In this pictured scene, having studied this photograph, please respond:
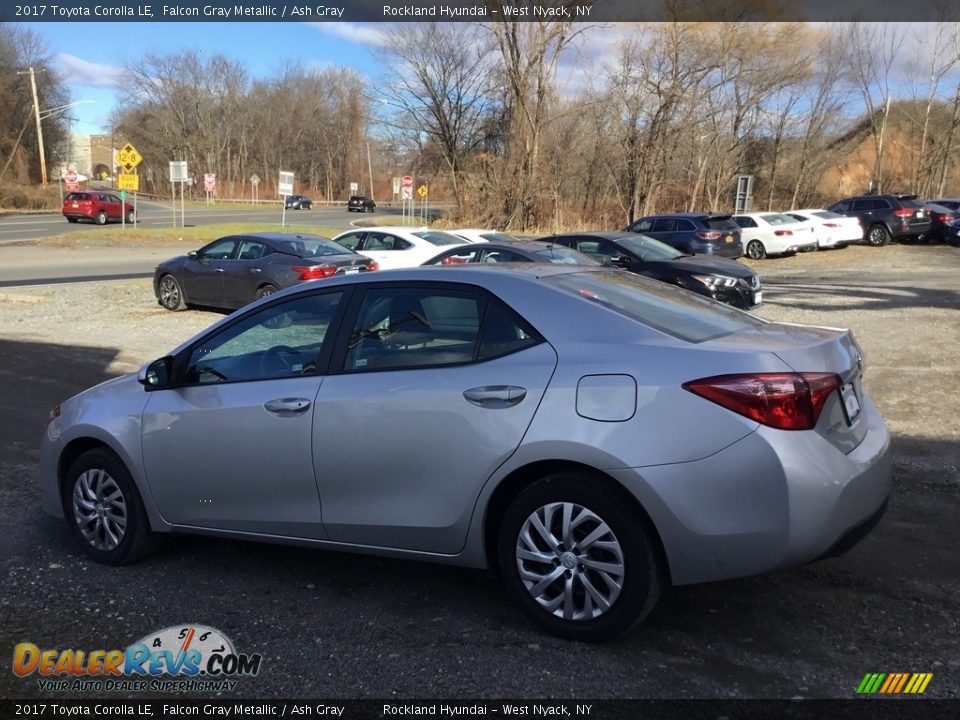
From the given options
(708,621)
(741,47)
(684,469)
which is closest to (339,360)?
(684,469)

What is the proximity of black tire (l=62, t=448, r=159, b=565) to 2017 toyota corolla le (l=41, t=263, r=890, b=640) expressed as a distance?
0.6 inches

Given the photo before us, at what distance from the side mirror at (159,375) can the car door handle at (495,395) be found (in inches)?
70.7

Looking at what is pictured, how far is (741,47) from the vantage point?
45219mm

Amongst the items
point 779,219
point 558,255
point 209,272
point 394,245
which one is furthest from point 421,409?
point 779,219

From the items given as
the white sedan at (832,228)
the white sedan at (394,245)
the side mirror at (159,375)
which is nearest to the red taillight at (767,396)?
the side mirror at (159,375)

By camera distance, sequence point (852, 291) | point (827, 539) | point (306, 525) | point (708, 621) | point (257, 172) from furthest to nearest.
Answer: point (257, 172)
point (852, 291)
point (306, 525)
point (708, 621)
point (827, 539)

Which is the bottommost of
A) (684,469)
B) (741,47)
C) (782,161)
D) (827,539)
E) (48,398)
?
(48,398)

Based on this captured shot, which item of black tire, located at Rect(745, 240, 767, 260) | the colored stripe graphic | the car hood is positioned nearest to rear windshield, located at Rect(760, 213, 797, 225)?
black tire, located at Rect(745, 240, 767, 260)

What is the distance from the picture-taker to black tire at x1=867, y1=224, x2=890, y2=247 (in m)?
32.0

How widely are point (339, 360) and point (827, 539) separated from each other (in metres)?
2.33

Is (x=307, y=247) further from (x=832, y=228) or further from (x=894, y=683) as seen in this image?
(x=832, y=228)

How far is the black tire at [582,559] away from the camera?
3441mm
